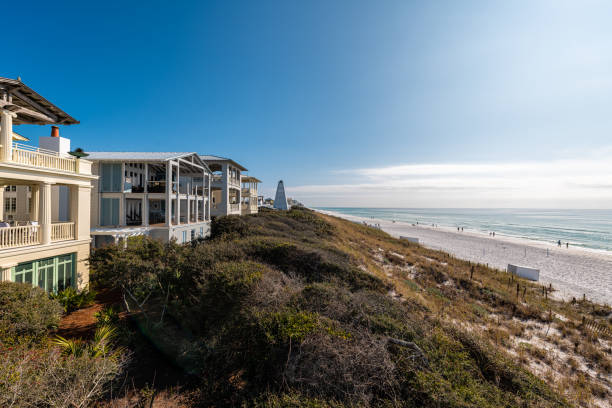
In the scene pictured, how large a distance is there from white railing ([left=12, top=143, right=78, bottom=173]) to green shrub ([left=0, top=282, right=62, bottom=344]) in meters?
5.04

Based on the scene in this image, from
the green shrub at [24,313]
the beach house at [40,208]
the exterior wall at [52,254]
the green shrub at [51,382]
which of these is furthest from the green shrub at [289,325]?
the beach house at [40,208]

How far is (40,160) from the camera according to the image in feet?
33.1

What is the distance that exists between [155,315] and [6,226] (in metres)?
6.77

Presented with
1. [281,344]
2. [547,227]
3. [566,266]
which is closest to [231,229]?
[281,344]

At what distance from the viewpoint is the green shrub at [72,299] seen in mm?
9578

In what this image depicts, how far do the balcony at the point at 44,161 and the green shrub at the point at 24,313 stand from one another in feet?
16.4

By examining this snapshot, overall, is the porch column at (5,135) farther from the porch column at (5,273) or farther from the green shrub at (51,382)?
the green shrub at (51,382)

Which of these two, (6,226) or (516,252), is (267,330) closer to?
(6,226)

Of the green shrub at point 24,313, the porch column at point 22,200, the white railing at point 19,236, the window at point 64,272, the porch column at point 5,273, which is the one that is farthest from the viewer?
the porch column at point 22,200

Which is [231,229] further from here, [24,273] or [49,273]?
[24,273]

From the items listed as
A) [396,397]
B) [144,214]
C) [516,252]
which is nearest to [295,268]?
[396,397]

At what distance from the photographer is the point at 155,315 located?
912cm

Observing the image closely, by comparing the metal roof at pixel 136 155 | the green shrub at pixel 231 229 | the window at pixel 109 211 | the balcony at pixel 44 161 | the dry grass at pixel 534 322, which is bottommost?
the dry grass at pixel 534 322

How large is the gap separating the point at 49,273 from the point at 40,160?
474 centimetres
